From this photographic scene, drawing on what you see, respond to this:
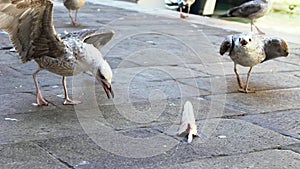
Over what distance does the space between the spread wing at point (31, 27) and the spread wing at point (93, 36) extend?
7.6 inches

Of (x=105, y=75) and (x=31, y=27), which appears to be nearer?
(x=105, y=75)

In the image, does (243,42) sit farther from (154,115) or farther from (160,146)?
(160,146)

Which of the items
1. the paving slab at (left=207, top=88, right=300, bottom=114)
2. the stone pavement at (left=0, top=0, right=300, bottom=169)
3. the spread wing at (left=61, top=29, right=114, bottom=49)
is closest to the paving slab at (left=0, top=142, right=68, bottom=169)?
the stone pavement at (left=0, top=0, right=300, bottom=169)

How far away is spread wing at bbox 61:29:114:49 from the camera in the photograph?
387cm

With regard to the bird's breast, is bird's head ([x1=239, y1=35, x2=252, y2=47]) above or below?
above

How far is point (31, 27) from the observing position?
361 centimetres

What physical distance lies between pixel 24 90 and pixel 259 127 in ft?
5.68

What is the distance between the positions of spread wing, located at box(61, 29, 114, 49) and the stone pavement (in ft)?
1.28

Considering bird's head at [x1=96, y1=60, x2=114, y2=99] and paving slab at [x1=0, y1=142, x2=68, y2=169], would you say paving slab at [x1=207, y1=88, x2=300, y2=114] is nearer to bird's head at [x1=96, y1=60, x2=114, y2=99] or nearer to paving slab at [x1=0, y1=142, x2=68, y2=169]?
bird's head at [x1=96, y1=60, x2=114, y2=99]

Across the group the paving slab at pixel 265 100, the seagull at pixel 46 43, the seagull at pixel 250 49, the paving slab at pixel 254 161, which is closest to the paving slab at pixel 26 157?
the paving slab at pixel 254 161

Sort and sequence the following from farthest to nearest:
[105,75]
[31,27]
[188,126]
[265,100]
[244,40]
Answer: [244,40] < [265,100] < [31,27] < [105,75] < [188,126]

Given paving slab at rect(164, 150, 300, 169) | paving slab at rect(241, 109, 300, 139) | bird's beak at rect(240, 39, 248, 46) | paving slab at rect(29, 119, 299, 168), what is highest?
bird's beak at rect(240, 39, 248, 46)

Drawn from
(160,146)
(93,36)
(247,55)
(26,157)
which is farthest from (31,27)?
(247,55)

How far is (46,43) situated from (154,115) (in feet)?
2.69
